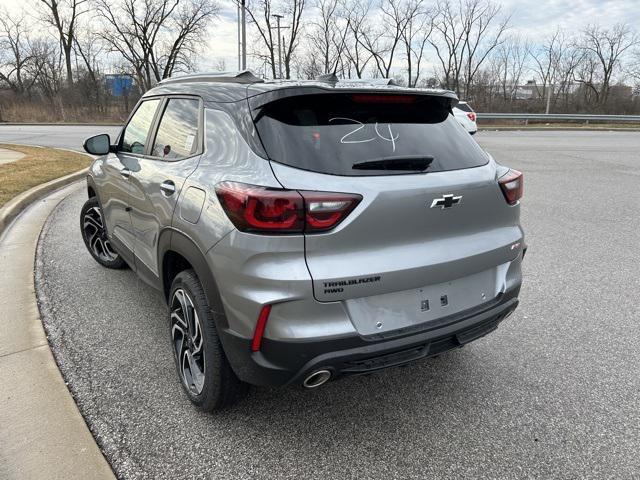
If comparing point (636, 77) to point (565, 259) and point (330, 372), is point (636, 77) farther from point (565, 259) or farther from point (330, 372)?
point (330, 372)

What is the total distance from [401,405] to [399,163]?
136 centimetres

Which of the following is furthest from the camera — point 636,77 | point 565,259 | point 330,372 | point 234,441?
point 636,77

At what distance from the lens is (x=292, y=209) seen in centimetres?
197

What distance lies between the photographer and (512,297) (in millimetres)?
2646

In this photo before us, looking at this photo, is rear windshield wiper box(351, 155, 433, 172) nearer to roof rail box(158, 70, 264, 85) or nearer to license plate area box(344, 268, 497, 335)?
license plate area box(344, 268, 497, 335)

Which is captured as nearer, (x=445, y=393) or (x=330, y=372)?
(x=330, y=372)

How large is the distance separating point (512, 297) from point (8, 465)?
2.66 m

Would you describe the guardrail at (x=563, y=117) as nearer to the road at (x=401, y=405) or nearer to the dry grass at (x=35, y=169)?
the dry grass at (x=35, y=169)

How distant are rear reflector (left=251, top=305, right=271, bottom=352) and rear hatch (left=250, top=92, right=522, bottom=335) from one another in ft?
0.73

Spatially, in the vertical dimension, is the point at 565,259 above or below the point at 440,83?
below

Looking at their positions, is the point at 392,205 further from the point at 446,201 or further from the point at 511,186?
the point at 511,186

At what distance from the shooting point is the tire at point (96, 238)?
4664mm

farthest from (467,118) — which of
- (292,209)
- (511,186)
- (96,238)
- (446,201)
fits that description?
(292,209)

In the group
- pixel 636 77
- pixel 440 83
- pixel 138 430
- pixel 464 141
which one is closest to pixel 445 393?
pixel 464 141
